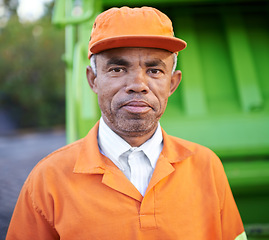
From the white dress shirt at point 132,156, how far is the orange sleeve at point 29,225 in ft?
1.01

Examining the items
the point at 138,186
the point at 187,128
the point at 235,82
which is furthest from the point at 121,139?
the point at 235,82

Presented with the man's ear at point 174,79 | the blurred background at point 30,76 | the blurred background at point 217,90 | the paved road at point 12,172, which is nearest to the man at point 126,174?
the man's ear at point 174,79

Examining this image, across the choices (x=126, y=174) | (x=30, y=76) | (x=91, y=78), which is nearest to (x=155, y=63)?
(x=91, y=78)

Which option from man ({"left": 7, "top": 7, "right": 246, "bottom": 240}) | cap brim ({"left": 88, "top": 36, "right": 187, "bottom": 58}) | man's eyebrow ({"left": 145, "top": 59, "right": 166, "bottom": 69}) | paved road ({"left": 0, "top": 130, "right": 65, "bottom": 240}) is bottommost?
paved road ({"left": 0, "top": 130, "right": 65, "bottom": 240})

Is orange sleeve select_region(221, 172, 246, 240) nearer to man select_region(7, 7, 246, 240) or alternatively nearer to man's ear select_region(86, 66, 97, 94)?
man select_region(7, 7, 246, 240)

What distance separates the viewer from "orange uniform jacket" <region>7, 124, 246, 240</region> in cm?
105

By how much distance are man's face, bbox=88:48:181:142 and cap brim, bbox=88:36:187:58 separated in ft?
0.08

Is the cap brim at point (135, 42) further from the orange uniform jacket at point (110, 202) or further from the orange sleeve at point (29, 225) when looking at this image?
the orange sleeve at point (29, 225)

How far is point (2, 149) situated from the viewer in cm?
598

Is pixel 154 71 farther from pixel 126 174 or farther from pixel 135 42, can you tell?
pixel 126 174

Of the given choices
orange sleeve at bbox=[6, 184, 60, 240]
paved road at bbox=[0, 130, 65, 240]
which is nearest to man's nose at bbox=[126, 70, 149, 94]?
orange sleeve at bbox=[6, 184, 60, 240]

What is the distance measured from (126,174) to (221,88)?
1.29 meters

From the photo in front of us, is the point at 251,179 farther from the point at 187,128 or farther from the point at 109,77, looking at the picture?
the point at 109,77

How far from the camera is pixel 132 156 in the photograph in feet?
3.84
